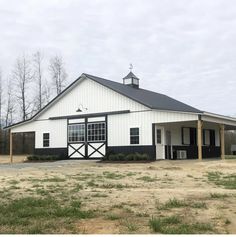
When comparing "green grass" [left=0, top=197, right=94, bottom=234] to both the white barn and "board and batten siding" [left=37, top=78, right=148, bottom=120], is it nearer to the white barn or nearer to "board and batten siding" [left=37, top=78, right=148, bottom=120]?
the white barn

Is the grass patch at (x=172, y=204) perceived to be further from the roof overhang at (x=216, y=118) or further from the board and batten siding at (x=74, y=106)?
the board and batten siding at (x=74, y=106)

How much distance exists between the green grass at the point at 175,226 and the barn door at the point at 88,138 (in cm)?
2074

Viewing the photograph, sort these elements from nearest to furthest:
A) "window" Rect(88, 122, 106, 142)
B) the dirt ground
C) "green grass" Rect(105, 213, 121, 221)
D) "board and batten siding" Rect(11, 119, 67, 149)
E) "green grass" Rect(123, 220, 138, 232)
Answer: "green grass" Rect(123, 220, 138, 232) < the dirt ground < "green grass" Rect(105, 213, 121, 221) < "window" Rect(88, 122, 106, 142) < "board and batten siding" Rect(11, 119, 67, 149)

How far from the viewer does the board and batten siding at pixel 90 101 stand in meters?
26.9

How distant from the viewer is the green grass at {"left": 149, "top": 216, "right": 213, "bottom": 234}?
590cm

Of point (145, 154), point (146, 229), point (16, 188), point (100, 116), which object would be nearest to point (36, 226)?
point (146, 229)

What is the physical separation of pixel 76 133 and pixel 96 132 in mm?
1716

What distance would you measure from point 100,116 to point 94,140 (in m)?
1.63

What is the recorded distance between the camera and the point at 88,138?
1117 inches

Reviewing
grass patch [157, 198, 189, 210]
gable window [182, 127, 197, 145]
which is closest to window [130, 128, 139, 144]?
gable window [182, 127, 197, 145]

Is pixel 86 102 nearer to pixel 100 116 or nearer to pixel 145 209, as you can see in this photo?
pixel 100 116

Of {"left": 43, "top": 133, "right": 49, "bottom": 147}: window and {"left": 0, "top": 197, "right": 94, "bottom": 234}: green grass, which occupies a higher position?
{"left": 43, "top": 133, "right": 49, "bottom": 147}: window

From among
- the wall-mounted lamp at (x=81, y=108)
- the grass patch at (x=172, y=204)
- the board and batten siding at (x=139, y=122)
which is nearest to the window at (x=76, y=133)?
the wall-mounted lamp at (x=81, y=108)

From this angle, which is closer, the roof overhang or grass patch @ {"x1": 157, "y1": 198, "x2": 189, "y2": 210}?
grass patch @ {"x1": 157, "y1": 198, "x2": 189, "y2": 210}
